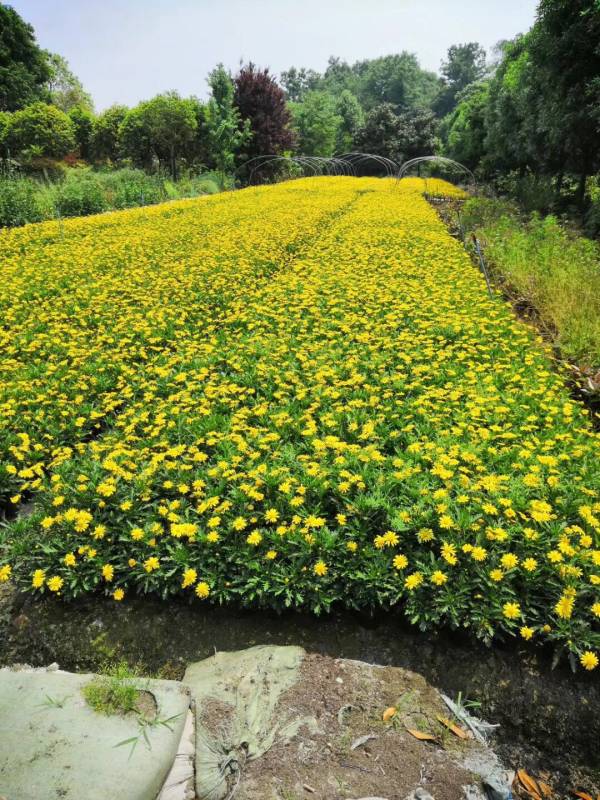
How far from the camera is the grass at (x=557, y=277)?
18.3ft

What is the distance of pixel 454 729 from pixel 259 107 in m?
33.8

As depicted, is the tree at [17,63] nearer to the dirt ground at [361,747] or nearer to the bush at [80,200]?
the bush at [80,200]

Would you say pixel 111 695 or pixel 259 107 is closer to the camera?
pixel 111 695

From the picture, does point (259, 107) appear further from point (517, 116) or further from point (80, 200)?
point (80, 200)

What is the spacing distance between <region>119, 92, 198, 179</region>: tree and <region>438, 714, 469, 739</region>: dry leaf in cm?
2778

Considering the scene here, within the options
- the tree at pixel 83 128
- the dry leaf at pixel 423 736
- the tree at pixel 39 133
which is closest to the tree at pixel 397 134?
the tree at pixel 83 128

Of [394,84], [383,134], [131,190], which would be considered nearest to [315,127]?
[383,134]

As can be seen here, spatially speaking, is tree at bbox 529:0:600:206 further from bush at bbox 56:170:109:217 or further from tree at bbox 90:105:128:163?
tree at bbox 90:105:128:163

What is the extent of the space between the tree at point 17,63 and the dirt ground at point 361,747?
46.9 metres

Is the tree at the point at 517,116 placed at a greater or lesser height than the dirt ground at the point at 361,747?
greater

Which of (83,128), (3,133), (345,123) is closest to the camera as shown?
(3,133)

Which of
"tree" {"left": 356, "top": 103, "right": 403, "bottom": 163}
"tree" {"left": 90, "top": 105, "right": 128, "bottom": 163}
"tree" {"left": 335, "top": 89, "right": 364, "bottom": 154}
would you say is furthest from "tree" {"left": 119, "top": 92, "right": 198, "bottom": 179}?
"tree" {"left": 335, "top": 89, "right": 364, "bottom": 154}

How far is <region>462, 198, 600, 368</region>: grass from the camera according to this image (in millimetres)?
5565

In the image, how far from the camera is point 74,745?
6.41 ft
